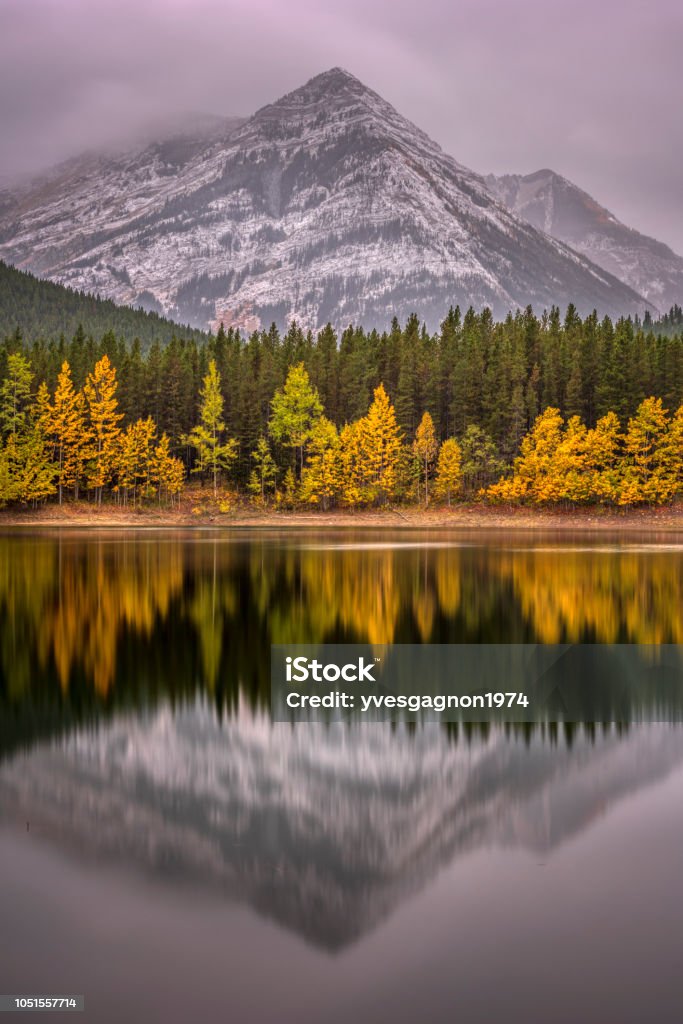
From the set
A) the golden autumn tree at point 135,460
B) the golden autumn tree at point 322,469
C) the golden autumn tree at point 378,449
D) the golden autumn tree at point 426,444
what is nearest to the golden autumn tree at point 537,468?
the golden autumn tree at point 426,444

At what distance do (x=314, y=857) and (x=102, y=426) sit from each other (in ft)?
352

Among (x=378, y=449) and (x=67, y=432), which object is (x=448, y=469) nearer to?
(x=378, y=449)

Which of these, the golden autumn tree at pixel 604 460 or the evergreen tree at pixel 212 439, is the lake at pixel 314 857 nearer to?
the golden autumn tree at pixel 604 460

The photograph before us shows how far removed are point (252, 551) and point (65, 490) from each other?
6404cm

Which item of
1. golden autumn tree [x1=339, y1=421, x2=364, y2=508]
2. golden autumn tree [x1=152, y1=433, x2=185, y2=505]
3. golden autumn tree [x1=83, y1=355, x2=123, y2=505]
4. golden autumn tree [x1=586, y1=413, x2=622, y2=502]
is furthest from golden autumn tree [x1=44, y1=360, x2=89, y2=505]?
golden autumn tree [x1=586, y1=413, x2=622, y2=502]

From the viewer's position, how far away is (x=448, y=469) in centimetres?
11325

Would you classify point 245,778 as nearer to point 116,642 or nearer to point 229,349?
point 116,642

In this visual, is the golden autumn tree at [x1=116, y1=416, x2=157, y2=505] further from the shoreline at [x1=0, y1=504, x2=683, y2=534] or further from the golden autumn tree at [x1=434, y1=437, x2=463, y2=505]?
the golden autumn tree at [x1=434, y1=437, x2=463, y2=505]

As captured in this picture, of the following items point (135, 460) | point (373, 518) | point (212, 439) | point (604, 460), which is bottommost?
point (373, 518)

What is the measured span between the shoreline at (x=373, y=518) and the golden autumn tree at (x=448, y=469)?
284 cm

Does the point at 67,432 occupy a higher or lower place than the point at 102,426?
lower

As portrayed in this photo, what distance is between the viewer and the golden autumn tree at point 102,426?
108750 mm

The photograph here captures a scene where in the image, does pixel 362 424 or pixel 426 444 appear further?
pixel 426 444

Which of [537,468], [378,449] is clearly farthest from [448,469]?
[537,468]
